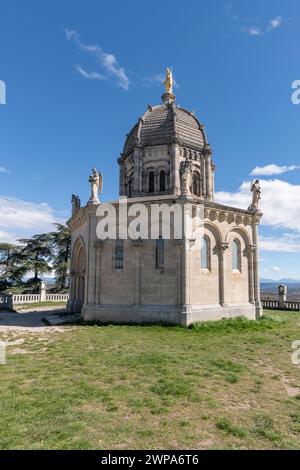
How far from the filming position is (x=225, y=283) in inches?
734

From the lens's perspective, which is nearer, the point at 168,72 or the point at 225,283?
the point at 225,283

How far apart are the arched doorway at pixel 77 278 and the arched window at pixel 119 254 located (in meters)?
6.08

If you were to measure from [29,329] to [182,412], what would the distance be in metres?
12.4

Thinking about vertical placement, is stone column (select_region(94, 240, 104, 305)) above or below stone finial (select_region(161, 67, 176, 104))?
below

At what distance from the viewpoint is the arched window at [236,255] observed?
1988cm

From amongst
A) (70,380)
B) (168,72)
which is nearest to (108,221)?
(70,380)

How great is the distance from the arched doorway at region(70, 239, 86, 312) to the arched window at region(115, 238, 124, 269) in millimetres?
6077

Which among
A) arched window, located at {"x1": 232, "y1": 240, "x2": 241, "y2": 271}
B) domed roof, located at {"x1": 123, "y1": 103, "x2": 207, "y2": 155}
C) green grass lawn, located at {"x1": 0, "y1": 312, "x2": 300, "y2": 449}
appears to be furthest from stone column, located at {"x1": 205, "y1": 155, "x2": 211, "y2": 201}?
green grass lawn, located at {"x1": 0, "y1": 312, "x2": 300, "y2": 449}

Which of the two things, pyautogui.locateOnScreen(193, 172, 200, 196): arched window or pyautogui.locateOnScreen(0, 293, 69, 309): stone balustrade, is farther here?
pyautogui.locateOnScreen(0, 293, 69, 309): stone balustrade

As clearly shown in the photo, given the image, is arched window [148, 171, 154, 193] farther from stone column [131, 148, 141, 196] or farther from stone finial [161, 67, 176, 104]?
stone finial [161, 67, 176, 104]

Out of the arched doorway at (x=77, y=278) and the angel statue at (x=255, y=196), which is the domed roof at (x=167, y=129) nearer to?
the angel statue at (x=255, y=196)

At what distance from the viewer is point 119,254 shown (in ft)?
59.4

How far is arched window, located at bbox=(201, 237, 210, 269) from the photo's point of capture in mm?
18219
